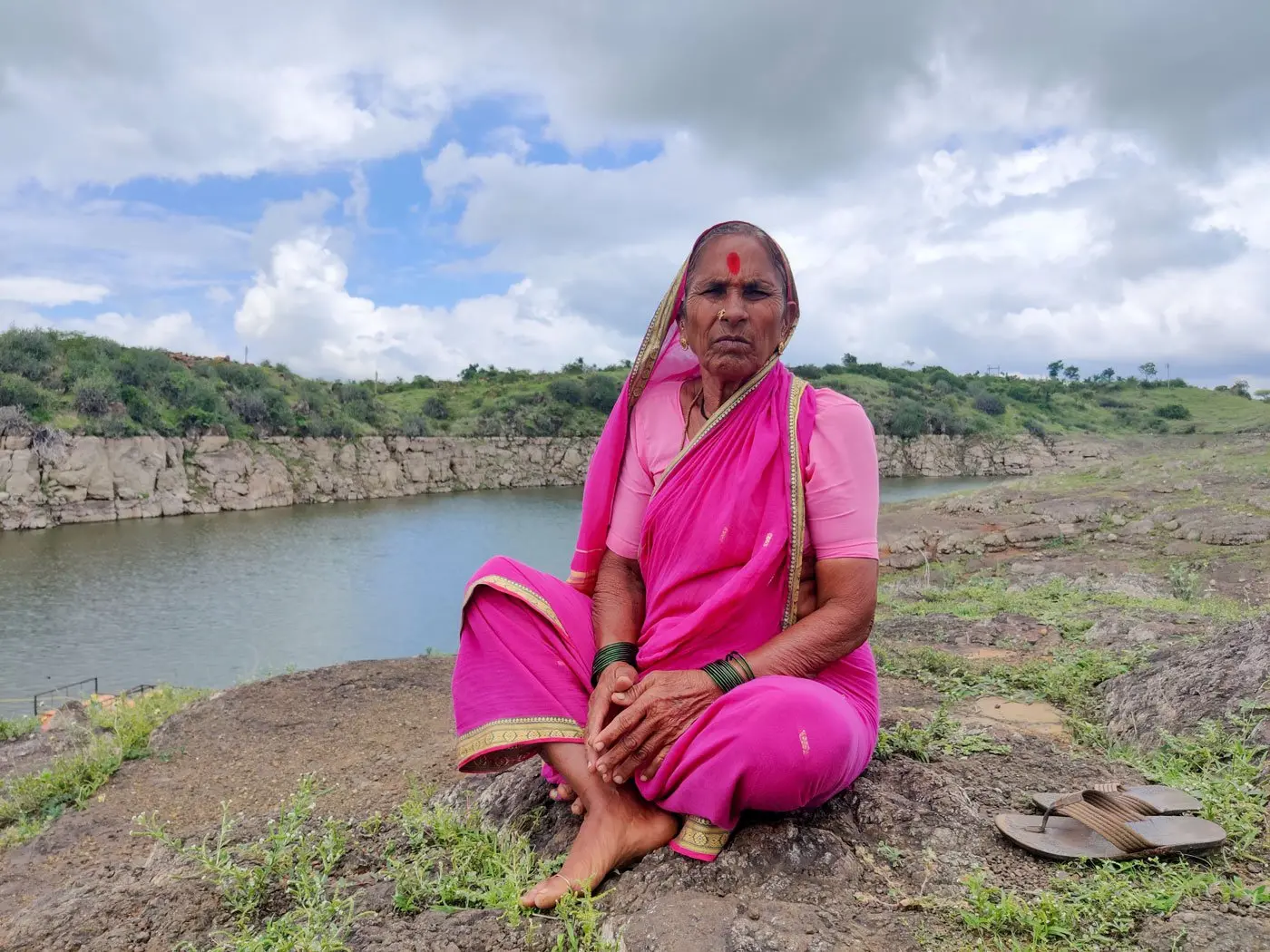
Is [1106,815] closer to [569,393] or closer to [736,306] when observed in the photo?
[736,306]

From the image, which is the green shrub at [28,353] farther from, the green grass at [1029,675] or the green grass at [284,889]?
the green grass at [1029,675]

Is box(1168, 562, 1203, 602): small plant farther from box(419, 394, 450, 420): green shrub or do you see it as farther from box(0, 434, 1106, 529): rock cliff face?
box(419, 394, 450, 420): green shrub

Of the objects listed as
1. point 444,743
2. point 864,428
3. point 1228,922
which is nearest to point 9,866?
point 444,743

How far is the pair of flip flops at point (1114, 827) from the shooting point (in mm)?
1828

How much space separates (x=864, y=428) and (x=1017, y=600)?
16.3 ft

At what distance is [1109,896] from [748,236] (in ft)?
6.19

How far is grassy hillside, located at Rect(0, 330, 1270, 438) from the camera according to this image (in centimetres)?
2433

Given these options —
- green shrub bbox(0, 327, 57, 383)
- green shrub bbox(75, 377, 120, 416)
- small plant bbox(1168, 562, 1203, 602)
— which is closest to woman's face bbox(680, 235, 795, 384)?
small plant bbox(1168, 562, 1203, 602)

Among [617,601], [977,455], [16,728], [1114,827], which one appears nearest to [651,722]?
[617,601]

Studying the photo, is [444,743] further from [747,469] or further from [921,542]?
[921,542]

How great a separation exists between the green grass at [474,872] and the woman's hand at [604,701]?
0.33 metres

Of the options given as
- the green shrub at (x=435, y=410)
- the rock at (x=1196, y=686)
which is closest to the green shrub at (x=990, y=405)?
the green shrub at (x=435, y=410)

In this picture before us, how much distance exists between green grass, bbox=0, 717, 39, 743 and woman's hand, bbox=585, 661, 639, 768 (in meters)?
7.31

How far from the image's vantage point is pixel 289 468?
29.4 meters
